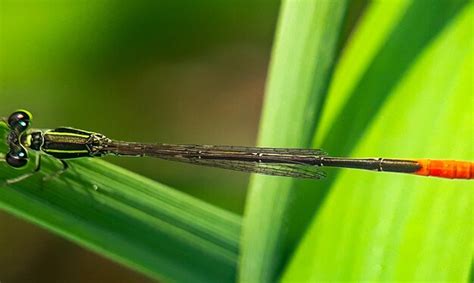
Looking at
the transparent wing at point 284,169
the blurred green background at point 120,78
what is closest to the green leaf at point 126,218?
the transparent wing at point 284,169

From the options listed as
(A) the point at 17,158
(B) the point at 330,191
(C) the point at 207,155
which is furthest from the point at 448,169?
(A) the point at 17,158

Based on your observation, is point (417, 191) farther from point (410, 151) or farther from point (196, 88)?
point (196, 88)

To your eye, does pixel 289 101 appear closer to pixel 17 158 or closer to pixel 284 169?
pixel 284 169

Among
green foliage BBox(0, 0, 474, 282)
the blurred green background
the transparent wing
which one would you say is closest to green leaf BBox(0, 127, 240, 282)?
green foliage BBox(0, 0, 474, 282)

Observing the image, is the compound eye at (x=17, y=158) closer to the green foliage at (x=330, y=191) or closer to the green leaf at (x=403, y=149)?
the green foliage at (x=330, y=191)

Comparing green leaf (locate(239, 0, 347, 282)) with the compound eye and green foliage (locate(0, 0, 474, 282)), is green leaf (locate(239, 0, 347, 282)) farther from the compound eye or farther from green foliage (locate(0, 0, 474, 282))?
the compound eye

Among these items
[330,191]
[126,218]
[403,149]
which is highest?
[403,149]
